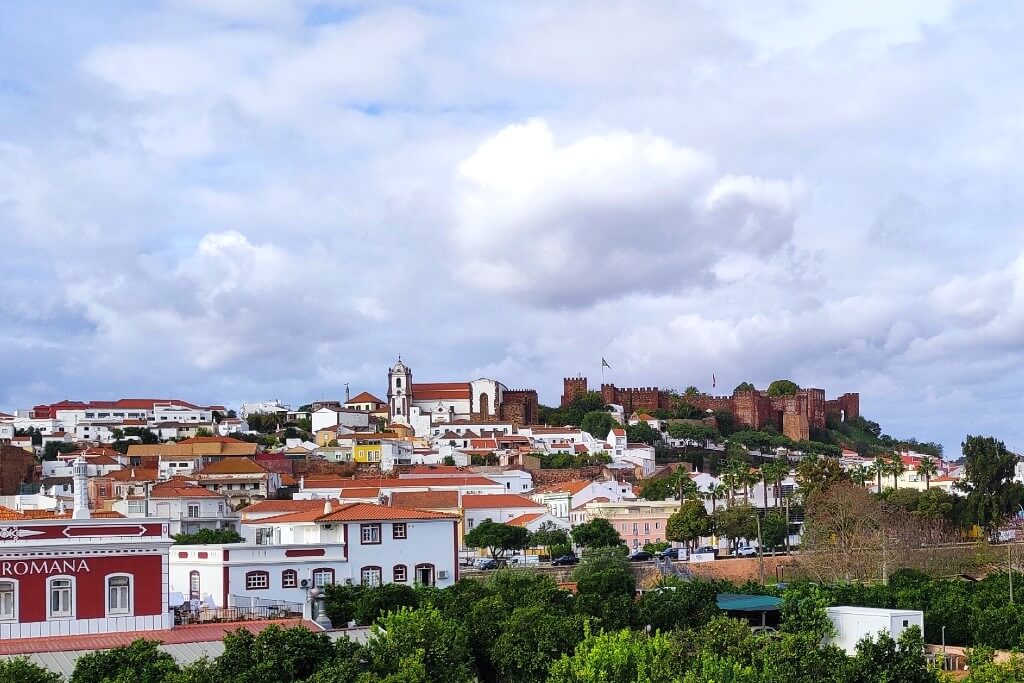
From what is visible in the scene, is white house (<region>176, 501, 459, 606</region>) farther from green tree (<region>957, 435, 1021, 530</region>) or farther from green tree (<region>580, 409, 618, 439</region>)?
green tree (<region>580, 409, 618, 439</region>)

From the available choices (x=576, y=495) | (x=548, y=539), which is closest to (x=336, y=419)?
(x=576, y=495)

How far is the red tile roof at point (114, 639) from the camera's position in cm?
2684

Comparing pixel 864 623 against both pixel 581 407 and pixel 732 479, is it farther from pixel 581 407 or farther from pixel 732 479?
pixel 581 407

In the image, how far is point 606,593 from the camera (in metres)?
42.4

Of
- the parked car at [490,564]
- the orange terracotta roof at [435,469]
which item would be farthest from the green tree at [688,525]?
the orange terracotta roof at [435,469]

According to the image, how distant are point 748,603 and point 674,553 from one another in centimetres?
2363

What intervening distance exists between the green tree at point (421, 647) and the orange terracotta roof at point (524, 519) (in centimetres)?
4490

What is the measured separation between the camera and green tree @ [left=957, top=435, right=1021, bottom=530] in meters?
72.1

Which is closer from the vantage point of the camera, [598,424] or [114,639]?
[114,639]

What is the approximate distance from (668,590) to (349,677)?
1998cm

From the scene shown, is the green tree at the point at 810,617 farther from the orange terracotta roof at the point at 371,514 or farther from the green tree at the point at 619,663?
the orange terracotta roof at the point at 371,514

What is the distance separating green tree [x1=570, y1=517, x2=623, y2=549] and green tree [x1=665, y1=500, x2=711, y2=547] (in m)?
3.35

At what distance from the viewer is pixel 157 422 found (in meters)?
122

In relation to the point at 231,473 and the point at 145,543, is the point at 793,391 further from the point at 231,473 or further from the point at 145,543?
the point at 145,543
